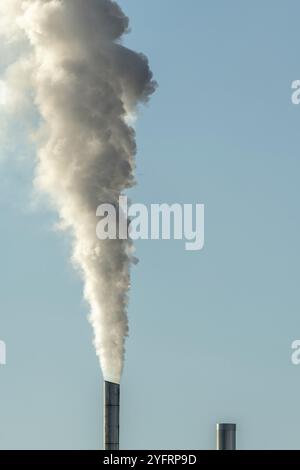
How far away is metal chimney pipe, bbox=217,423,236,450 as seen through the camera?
91.2 metres

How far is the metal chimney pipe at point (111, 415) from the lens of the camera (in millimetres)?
89000

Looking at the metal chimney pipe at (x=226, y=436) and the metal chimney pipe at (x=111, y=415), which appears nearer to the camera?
the metal chimney pipe at (x=111, y=415)

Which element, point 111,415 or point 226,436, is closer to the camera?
point 111,415

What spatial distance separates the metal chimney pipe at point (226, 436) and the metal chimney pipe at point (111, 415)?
13.1ft

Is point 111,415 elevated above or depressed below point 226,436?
above

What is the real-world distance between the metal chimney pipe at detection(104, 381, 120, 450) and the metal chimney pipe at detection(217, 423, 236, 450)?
13.1ft

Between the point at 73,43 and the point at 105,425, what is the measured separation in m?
13.4

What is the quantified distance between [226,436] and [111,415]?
14.7ft

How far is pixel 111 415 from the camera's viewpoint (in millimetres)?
89250
